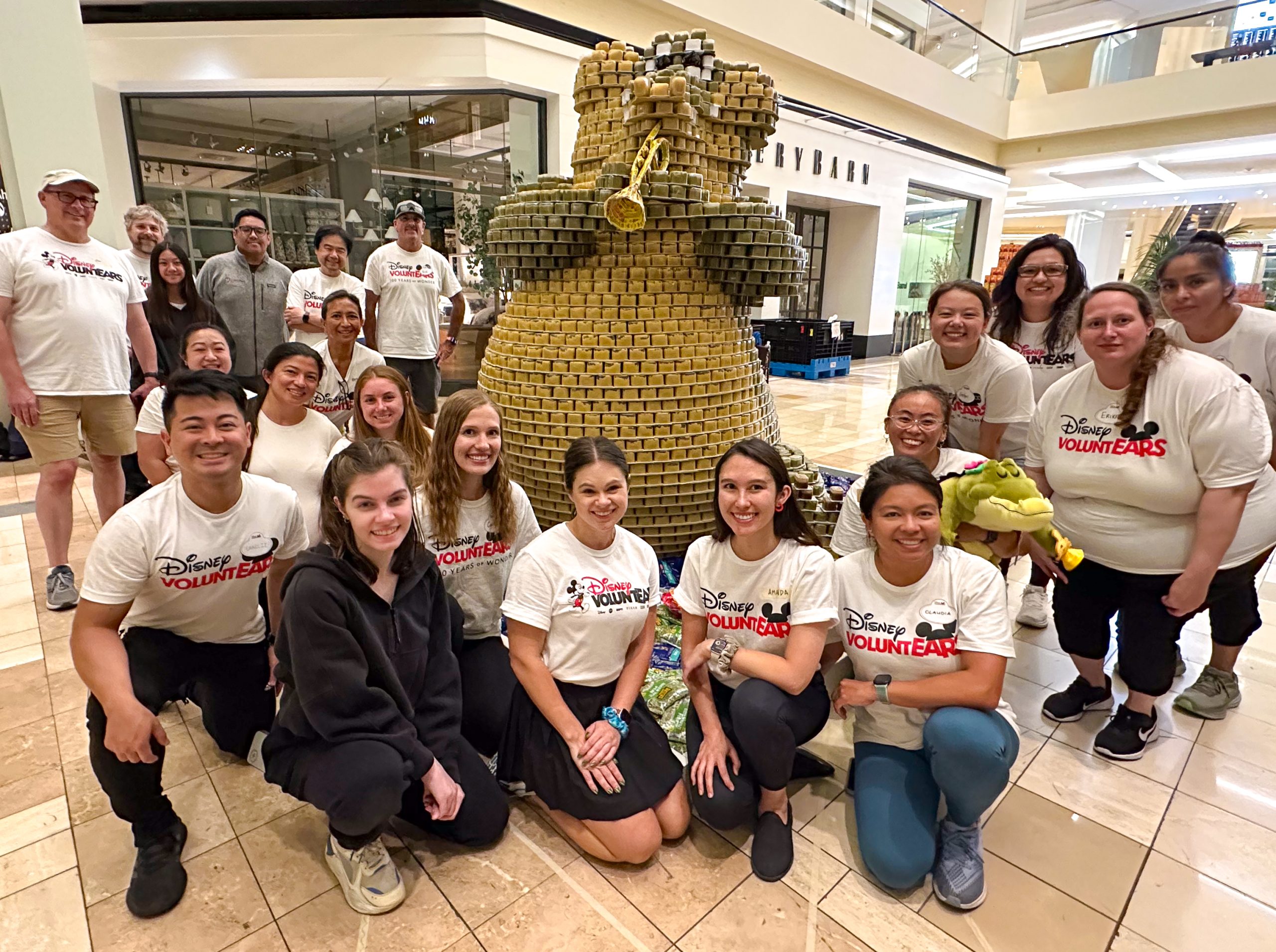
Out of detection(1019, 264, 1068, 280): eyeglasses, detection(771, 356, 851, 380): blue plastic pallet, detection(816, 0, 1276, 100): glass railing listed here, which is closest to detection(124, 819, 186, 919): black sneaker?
detection(1019, 264, 1068, 280): eyeglasses

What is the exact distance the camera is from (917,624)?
1792mm

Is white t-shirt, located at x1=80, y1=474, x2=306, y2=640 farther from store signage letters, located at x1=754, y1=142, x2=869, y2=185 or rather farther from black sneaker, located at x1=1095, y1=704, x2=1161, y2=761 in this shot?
store signage letters, located at x1=754, y1=142, x2=869, y2=185

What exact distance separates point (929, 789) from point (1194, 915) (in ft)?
2.04

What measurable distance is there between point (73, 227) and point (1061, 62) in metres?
14.1

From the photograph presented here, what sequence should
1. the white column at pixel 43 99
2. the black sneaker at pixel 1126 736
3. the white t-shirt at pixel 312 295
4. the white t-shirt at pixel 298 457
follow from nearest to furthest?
the black sneaker at pixel 1126 736, the white t-shirt at pixel 298 457, the white t-shirt at pixel 312 295, the white column at pixel 43 99

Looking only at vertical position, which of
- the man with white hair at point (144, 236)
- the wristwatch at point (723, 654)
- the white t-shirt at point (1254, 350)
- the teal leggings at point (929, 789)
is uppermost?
the man with white hair at point (144, 236)

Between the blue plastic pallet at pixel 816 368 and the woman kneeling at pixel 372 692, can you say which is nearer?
the woman kneeling at pixel 372 692

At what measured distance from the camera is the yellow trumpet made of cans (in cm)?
264

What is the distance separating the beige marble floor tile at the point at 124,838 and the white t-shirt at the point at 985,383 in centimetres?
251

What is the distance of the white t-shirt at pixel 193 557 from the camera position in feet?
5.48

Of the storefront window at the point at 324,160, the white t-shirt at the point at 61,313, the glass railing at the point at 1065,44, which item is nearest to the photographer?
the white t-shirt at the point at 61,313

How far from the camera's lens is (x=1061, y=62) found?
11961 mm

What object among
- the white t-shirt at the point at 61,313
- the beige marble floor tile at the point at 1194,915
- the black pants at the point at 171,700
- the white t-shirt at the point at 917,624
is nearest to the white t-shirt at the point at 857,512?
the white t-shirt at the point at 917,624

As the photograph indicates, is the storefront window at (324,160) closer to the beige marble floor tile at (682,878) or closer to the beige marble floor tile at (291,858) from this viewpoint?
the beige marble floor tile at (291,858)
